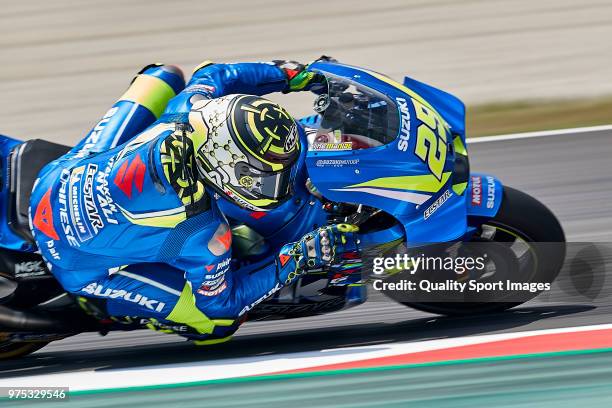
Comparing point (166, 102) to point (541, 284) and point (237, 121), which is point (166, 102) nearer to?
point (237, 121)

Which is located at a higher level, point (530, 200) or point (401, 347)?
point (530, 200)

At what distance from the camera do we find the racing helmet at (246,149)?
373 cm

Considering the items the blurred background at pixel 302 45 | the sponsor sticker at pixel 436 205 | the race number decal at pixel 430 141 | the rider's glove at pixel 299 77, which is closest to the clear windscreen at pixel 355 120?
the race number decal at pixel 430 141

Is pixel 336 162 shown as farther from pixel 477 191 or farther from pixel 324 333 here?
pixel 324 333

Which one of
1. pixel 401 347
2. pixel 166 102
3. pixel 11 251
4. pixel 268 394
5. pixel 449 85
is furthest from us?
pixel 449 85

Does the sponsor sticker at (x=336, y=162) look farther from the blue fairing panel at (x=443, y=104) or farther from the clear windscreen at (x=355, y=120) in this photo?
the blue fairing panel at (x=443, y=104)

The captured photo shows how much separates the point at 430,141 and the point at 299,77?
31.1 inches

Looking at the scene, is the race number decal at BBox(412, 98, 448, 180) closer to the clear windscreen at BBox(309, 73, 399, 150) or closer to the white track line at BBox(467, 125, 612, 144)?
the clear windscreen at BBox(309, 73, 399, 150)

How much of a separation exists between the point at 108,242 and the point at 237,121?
0.85m

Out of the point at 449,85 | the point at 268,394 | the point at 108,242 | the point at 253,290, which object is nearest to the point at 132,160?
the point at 108,242

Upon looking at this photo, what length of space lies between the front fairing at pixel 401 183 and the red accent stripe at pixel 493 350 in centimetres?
51

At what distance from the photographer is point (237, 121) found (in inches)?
148

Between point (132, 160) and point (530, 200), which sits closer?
point (132, 160)

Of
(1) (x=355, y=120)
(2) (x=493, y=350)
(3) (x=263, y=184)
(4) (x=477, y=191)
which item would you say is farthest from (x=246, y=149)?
(2) (x=493, y=350)
